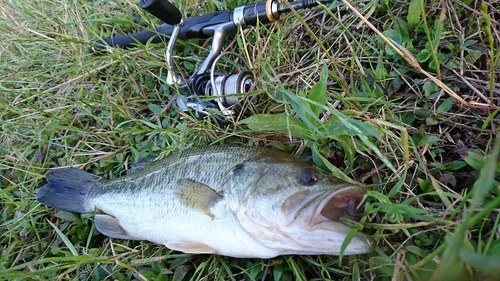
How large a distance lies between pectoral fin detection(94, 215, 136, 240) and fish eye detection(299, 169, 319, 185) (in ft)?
4.44

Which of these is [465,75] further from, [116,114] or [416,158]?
[116,114]

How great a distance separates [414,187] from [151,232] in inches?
66.0

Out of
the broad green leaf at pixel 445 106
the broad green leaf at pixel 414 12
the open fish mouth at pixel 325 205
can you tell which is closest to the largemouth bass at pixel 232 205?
the open fish mouth at pixel 325 205

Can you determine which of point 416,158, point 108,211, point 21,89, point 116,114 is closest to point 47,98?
point 21,89

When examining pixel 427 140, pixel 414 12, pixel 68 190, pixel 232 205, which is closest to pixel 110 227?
pixel 68 190

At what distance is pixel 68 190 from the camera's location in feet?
9.08

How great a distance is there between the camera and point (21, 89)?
3467 millimetres

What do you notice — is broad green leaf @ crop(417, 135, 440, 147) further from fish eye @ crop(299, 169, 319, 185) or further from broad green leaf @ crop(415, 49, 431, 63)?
fish eye @ crop(299, 169, 319, 185)

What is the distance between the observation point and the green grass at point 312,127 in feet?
6.07

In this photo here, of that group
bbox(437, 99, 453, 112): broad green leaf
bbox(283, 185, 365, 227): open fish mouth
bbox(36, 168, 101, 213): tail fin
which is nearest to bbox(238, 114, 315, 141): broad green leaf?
bbox(283, 185, 365, 227): open fish mouth

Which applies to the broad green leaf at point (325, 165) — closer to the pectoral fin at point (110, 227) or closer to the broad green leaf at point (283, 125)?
the broad green leaf at point (283, 125)

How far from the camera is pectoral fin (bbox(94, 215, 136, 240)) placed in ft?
8.22

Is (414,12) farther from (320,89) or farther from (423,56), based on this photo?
(320,89)

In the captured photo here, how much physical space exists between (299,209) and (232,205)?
420 millimetres
